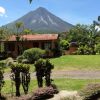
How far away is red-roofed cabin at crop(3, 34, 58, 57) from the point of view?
50.2 m

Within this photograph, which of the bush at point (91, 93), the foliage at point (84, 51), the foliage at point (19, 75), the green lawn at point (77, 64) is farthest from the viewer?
the foliage at point (84, 51)

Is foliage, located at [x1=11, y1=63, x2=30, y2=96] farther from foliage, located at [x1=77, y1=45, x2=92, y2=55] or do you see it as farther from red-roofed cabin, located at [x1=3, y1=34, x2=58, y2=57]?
foliage, located at [x1=77, y1=45, x2=92, y2=55]

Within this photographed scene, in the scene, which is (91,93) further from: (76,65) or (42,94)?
(76,65)

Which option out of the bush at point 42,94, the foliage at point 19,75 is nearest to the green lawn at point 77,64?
the foliage at point 19,75

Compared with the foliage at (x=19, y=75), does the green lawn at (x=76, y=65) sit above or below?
below

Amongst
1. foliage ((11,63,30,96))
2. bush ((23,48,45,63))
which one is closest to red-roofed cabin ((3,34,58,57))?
bush ((23,48,45,63))

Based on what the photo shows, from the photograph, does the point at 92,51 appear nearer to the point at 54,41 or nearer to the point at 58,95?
the point at 54,41

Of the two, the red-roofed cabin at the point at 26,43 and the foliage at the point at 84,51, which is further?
the foliage at the point at 84,51

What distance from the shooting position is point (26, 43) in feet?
171

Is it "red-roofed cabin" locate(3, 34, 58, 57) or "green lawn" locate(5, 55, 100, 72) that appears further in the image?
"red-roofed cabin" locate(3, 34, 58, 57)

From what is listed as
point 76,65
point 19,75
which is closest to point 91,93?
point 19,75

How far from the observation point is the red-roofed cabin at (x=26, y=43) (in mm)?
50156

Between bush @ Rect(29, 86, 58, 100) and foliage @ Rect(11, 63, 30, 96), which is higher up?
foliage @ Rect(11, 63, 30, 96)

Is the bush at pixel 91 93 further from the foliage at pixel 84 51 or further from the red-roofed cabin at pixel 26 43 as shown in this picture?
the foliage at pixel 84 51
